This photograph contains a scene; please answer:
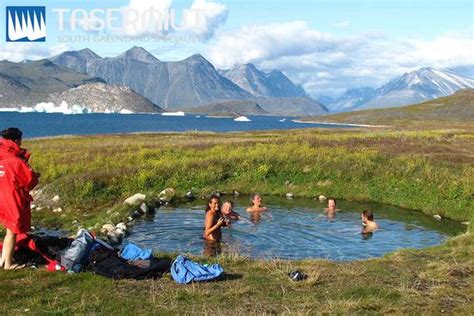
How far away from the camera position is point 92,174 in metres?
30.7

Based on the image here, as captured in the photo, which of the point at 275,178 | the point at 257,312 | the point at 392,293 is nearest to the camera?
the point at 257,312

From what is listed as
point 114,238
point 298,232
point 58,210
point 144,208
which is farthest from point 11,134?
point 298,232

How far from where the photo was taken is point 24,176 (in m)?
12.1

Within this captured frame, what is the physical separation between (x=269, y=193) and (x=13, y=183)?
23197 millimetres

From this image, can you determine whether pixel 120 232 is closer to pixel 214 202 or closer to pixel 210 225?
pixel 210 225

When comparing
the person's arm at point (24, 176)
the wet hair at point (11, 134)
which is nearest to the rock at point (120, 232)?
the person's arm at point (24, 176)

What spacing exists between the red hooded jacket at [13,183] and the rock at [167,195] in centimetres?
1763

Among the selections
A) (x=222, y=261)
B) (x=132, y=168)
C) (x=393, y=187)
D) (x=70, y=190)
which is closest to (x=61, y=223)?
(x=70, y=190)

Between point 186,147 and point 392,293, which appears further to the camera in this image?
point 186,147

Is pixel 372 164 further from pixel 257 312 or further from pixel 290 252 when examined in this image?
pixel 257 312

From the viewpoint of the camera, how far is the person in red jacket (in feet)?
39.4

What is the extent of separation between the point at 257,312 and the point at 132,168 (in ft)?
80.1

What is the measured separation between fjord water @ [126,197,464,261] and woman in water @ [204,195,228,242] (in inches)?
20.9

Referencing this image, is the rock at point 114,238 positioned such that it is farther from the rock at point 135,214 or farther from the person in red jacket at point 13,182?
the person in red jacket at point 13,182
